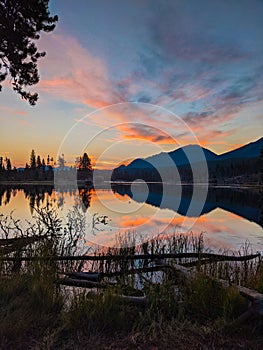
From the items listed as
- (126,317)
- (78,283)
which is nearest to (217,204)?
(78,283)

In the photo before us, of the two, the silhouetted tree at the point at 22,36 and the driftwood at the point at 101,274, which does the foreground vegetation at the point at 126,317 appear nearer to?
the driftwood at the point at 101,274

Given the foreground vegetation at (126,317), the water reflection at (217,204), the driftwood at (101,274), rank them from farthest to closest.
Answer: the water reflection at (217,204) < the driftwood at (101,274) < the foreground vegetation at (126,317)

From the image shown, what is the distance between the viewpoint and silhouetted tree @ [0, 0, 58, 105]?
9.43 m

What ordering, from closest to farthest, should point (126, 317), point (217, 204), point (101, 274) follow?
1. point (126, 317)
2. point (101, 274)
3. point (217, 204)

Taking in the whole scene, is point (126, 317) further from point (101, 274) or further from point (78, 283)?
point (101, 274)

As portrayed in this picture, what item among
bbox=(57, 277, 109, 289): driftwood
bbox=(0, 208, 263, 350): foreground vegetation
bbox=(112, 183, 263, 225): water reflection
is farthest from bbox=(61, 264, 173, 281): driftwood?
bbox=(112, 183, 263, 225): water reflection

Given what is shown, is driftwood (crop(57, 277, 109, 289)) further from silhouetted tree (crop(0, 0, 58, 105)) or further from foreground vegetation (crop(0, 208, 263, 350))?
silhouetted tree (crop(0, 0, 58, 105))

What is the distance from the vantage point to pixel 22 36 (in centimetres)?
984

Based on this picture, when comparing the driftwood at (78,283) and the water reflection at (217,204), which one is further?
the water reflection at (217,204)

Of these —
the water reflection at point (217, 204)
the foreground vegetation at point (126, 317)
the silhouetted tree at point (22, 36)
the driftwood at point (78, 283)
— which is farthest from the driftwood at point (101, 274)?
the water reflection at point (217, 204)

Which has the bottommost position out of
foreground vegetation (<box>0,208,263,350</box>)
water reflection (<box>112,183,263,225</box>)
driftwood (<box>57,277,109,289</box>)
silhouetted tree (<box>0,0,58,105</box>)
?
water reflection (<box>112,183,263,225</box>)

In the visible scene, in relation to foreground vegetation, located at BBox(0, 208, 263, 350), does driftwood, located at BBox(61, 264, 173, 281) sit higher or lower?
lower

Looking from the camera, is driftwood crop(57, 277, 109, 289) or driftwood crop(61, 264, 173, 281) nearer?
driftwood crop(57, 277, 109, 289)

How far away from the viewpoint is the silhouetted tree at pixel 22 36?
9.43m
